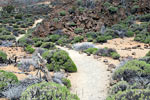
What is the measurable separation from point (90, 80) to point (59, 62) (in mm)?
2093

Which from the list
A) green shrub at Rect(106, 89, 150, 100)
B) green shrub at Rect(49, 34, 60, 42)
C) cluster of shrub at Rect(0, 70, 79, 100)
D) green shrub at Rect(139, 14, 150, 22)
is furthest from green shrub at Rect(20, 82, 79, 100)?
green shrub at Rect(139, 14, 150, 22)

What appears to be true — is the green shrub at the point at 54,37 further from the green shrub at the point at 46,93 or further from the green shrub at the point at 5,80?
the green shrub at the point at 46,93

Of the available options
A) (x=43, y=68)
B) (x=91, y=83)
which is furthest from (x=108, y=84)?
(x=43, y=68)

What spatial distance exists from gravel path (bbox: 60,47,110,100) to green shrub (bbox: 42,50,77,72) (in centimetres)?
47

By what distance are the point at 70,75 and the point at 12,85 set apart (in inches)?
124

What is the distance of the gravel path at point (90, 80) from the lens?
6.30m

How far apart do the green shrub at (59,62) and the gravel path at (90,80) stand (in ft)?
1.53

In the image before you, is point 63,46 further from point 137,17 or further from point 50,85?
point 137,17

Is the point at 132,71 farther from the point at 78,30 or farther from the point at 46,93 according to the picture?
the point at 78,30

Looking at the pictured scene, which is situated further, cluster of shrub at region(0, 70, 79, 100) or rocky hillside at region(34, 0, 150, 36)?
rocky hillside at region(34, 0, 150, 36)

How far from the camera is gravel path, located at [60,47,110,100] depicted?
630cm

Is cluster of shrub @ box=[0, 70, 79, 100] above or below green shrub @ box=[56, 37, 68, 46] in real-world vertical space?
above

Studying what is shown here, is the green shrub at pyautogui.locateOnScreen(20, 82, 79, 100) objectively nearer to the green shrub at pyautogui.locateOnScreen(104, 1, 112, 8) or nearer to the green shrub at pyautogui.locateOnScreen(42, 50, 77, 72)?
the green shrub at pyautogui.locateOnScreen(42, 50, 77, 72)

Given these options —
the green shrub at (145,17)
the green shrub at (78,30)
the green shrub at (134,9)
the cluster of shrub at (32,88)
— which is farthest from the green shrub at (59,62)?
the green shrub at (134,9)
